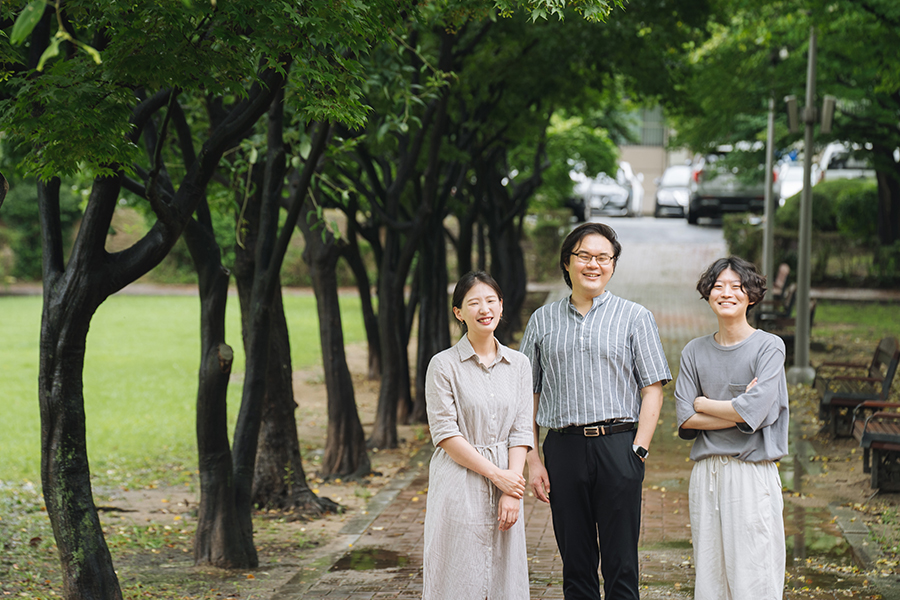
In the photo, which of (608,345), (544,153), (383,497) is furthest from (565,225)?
(608,345)

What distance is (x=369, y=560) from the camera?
263 inches

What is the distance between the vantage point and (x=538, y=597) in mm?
5480

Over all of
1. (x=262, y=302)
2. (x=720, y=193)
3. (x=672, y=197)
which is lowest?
(x=262, y=302)

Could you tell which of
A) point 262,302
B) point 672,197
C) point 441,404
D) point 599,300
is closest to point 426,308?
point 262,302

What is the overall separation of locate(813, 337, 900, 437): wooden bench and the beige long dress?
6.13m

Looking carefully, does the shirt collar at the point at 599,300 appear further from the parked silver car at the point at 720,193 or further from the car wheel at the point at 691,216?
the car wheel at the point at 691,216

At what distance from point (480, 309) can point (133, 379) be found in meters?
14.3

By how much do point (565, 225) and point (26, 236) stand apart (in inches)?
763

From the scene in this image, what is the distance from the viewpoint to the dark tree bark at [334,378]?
33.3 ft

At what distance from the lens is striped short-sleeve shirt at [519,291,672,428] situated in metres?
4.23

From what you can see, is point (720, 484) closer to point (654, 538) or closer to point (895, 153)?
point (654, 538)

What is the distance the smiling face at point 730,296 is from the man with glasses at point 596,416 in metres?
0.31

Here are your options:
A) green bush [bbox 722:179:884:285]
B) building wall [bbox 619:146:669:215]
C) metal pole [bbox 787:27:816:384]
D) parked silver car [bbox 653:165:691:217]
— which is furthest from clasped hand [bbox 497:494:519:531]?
building wall [bbox 619:146:669:215]

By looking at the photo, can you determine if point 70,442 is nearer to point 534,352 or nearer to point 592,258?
point 534,352
